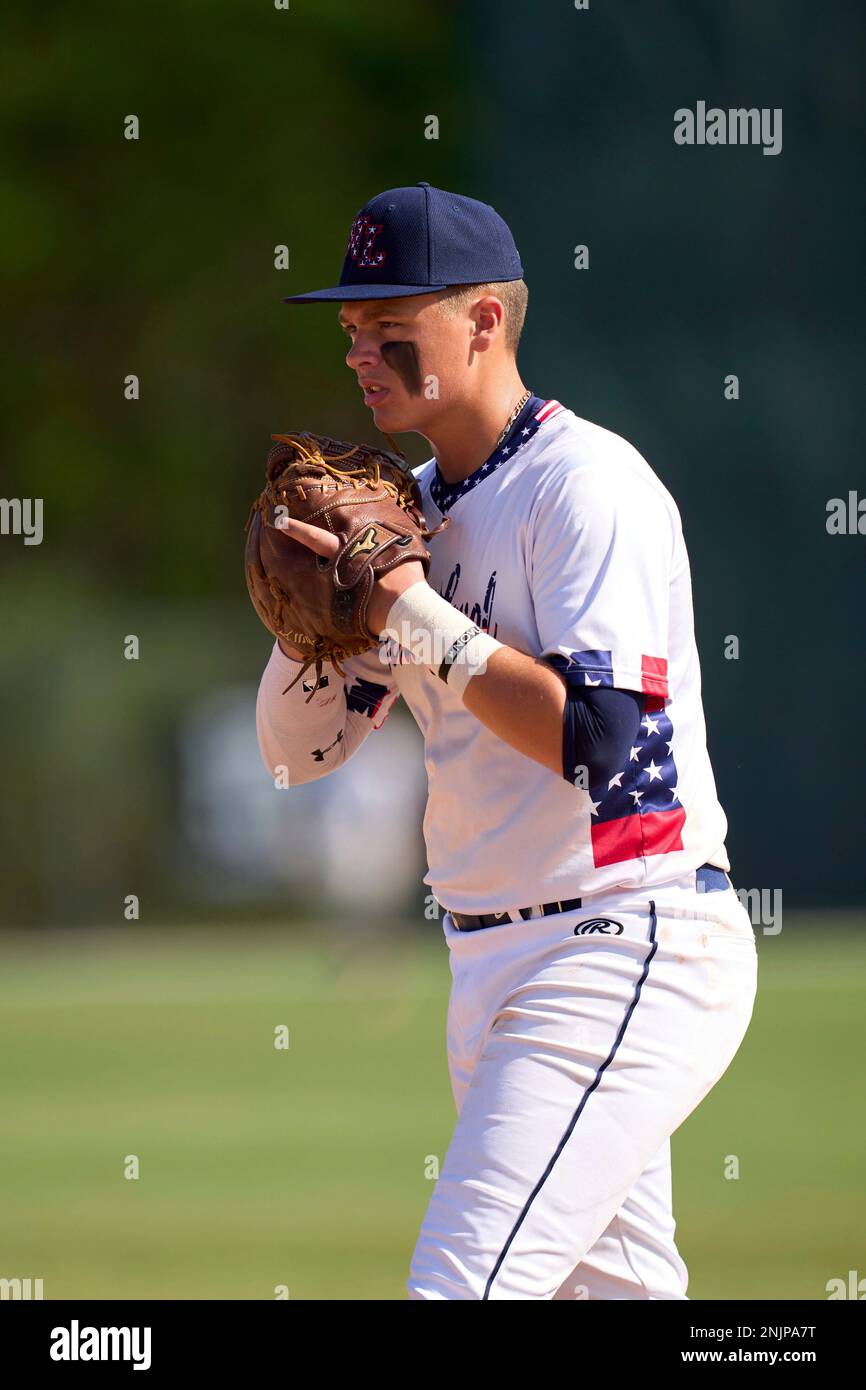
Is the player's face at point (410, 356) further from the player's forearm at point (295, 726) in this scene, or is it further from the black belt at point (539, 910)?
the black belt at point (539, 910)

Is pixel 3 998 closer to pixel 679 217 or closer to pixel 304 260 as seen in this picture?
pixel 304 260

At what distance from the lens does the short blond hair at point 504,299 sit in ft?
10.2

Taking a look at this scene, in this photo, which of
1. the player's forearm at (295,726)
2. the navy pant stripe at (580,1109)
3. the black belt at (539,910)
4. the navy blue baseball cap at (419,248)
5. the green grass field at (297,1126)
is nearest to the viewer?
the navy pant stripe at (580,1109)

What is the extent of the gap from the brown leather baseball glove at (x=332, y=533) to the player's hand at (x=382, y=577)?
12 millimetres

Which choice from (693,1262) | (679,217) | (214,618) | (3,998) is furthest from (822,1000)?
(679,217)

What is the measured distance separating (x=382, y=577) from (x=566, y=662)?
36 cm

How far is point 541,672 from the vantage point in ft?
8.97

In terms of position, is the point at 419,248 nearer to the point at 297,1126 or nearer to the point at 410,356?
the point at 410,356

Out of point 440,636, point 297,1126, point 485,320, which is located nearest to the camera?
point 440,636

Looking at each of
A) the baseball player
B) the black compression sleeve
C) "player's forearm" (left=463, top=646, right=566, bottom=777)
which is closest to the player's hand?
the baseball player

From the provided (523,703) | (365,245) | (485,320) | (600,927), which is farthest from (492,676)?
(365,245)

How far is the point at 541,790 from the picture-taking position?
2.93 metres

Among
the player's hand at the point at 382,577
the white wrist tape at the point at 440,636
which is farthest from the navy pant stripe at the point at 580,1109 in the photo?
the player's hand at the point at 382,577

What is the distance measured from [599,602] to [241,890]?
12487mm
